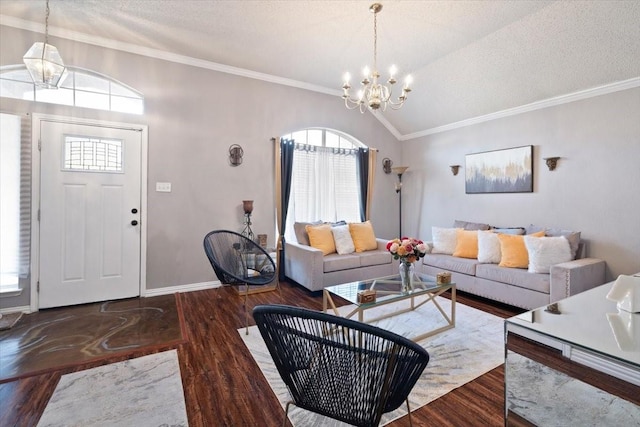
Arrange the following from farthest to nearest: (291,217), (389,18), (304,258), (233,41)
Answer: (291,217) < (304,258) < (233,41) < (389,18)

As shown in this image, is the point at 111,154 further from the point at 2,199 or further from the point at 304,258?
the point at 304,258

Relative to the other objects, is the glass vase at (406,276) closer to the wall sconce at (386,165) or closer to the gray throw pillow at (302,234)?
the gray throw pillow at (302,234)

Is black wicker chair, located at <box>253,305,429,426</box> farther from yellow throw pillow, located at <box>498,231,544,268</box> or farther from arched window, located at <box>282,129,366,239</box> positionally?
arched window, located at <box>282,129,366,239</box>

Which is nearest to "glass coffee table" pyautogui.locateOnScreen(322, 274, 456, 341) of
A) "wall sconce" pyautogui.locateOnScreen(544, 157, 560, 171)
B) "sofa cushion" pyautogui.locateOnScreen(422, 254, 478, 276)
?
"sofa cushion" pyautogui.locateOnScreen(422, 254, 478, 276)

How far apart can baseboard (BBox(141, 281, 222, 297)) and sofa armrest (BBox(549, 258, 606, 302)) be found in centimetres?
390

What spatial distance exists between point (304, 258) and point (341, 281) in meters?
0.57

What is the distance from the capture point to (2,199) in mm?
2957

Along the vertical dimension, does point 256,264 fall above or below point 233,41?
below

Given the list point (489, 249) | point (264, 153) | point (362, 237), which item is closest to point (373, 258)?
point (362, 237)

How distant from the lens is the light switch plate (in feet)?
12.1

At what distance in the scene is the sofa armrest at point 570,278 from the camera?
2764mm

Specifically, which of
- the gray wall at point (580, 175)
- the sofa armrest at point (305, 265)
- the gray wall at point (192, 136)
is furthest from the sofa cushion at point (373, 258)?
the gray wall at point (580, 175)

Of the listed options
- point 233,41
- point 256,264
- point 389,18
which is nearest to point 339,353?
point 256,264

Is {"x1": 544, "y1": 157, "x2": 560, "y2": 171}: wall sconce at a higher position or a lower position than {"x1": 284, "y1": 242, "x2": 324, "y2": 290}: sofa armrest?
higher
